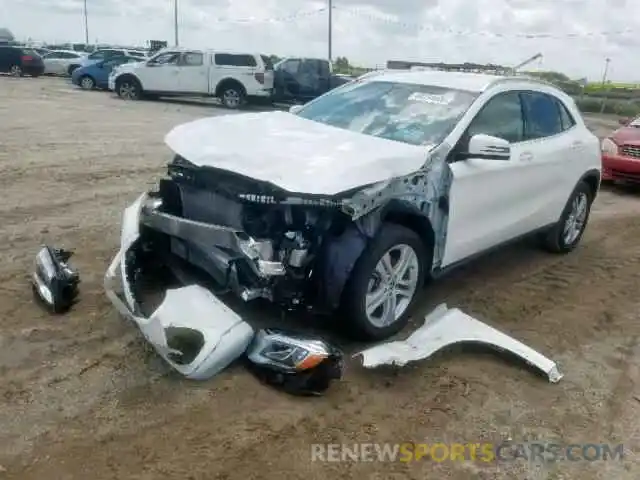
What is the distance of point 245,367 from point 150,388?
1.81ft

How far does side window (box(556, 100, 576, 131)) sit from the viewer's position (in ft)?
19.6

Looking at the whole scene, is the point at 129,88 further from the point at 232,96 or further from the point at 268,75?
the point at 268,75

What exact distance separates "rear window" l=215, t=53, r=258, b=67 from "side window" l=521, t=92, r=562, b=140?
51.0 ft

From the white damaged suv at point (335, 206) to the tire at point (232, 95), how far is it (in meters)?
15.5

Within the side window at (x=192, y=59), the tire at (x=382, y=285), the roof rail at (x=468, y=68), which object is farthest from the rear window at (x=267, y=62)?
the tire at (x=382, y=285)

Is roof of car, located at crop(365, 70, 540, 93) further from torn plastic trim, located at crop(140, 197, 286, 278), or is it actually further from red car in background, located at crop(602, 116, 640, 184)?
red car in background, located at crop(602, 116, 640, 184)

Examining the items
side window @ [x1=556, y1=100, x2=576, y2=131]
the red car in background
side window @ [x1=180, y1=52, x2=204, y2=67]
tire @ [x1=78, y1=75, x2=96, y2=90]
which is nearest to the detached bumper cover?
side window @ [x1=556, y1=100, x2=576, y2=131]

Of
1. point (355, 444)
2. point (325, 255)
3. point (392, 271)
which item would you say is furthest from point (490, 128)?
point (355, 444)

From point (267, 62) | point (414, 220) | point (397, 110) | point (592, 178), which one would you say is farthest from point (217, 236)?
point (267, 62)

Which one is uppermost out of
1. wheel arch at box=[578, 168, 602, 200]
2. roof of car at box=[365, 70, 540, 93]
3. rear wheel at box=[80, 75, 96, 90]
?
roof of car at box=[365, 70, 540, 93]

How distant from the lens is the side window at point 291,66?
66.1 ft

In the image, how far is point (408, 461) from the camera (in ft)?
10.0

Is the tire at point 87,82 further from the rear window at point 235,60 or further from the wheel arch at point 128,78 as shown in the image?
the rear window at point 235,60

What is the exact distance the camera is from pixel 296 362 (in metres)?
3.43
